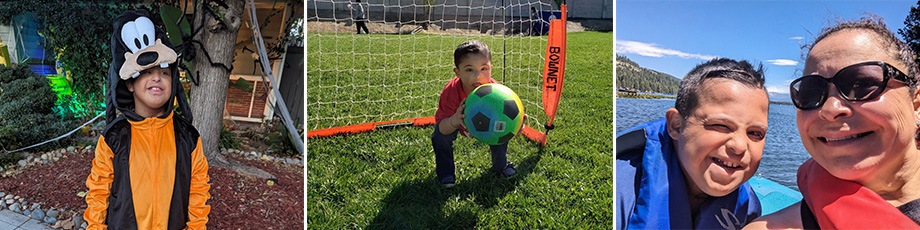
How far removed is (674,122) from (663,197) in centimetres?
30

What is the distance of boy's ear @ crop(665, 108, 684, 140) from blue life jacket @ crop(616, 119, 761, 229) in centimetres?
7

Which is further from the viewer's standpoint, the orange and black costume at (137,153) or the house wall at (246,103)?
the house wall at (246,103)

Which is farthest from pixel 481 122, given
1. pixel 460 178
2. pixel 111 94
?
pixel 111 94

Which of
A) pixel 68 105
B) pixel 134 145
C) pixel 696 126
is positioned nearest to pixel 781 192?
pixel 696 126

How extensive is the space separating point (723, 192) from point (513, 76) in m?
3.57

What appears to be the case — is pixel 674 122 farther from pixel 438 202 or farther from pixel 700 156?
pixel 438 202

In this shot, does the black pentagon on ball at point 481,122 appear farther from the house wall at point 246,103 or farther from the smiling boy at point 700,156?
the house wall at point 246,103

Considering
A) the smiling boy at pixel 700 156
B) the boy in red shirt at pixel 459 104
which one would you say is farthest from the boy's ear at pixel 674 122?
the boy in red shirt at pixel 459 104

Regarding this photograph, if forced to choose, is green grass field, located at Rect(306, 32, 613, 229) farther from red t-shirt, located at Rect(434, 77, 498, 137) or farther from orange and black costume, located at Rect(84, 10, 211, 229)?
orange and black costume, located at Rect(84, 10, 211, 229)

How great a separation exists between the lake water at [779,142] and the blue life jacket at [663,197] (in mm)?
114

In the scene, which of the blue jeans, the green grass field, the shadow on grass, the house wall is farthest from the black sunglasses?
the house wall

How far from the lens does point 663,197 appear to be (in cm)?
196

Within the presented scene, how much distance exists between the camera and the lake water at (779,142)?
1.77 meters

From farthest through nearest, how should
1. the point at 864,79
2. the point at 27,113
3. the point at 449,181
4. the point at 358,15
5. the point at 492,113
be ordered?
the point at 358,15, the point at 27,113, the point at 449,181, the point at 492,113, the point at 864,79
